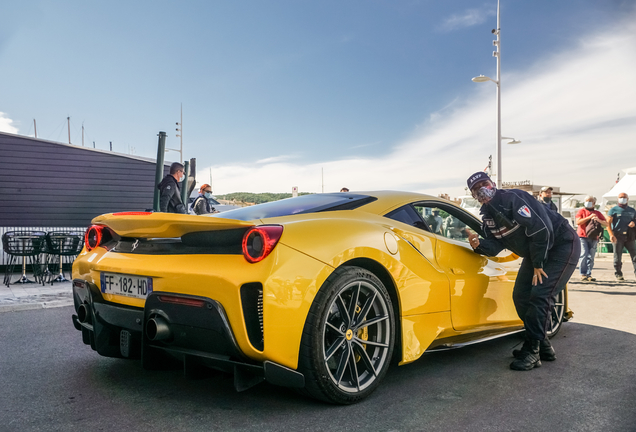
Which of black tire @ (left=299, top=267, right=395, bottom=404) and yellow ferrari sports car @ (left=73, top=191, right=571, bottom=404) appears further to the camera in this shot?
black tire @ (left=299, top=267, right=395, bottom=404)

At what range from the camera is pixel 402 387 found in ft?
Answer: 10.7

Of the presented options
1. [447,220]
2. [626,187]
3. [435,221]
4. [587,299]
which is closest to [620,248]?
[587,299]

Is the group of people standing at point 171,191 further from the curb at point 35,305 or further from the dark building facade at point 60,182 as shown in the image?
the dark building facade at point 60,182

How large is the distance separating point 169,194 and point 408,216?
16.4ft

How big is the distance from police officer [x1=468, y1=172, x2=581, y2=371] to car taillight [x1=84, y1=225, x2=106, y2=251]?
103 inches

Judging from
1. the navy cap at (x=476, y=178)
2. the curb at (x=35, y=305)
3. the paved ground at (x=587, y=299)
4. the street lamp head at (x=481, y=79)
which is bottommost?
the paved ground at (x=587, y=299)

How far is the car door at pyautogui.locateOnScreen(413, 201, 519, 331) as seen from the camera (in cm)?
361

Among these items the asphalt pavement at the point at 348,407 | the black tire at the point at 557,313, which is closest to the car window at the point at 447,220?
the asphalt pavement at the point at 348,407

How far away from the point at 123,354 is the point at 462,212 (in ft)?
9.00

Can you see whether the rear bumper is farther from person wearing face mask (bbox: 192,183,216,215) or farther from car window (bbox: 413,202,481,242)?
person wearing face mask (bbox: 192,183,216,215)

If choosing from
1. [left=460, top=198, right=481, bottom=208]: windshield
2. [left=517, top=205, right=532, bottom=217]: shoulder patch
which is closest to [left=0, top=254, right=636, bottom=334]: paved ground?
[left=517, top=205, right=532, bottom=217]: shoulder patch

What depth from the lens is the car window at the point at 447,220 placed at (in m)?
3.75

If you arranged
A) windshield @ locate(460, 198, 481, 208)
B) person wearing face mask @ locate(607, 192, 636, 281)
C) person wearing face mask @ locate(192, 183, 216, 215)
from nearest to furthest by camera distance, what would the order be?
person wearing face mask @ locate(192, 183, 216, 215), person wearing face mask @ locate(607, 192, 636, 281), windshield @ locate(460, 198, 481, 208)

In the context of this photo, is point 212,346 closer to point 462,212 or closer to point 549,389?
point 549,389
